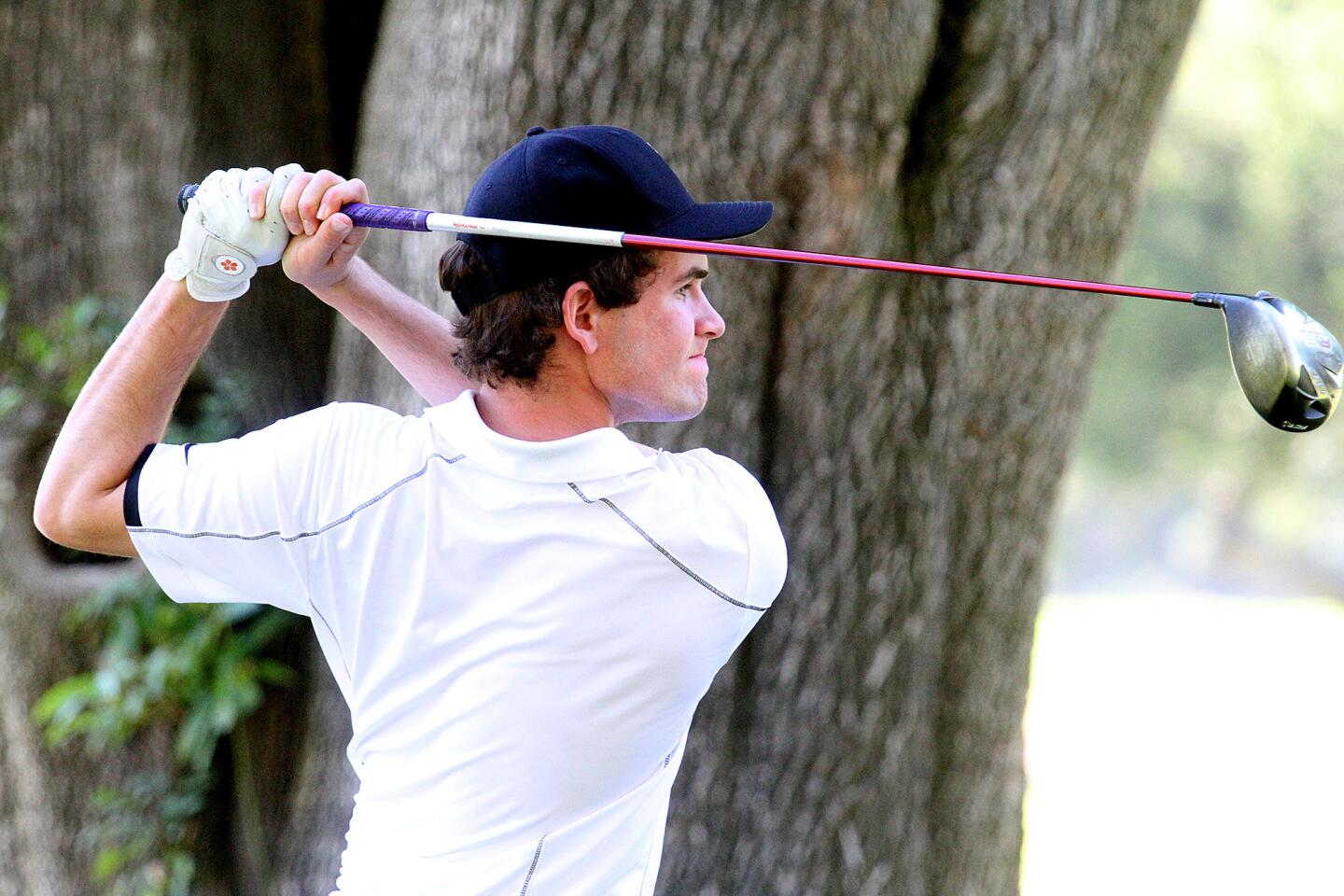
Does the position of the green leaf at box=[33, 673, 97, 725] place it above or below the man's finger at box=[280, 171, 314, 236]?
below

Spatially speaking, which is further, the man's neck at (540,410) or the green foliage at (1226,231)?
the green foliage at (1226,231)

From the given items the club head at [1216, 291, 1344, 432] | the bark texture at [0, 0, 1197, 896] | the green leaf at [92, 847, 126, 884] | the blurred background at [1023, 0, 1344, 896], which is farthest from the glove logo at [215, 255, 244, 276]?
the blurred background at [1023, 0, 1344, 896]

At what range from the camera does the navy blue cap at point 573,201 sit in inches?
80.0

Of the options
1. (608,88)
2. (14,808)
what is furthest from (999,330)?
(14,808)

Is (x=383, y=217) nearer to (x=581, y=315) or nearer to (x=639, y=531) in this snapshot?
(x=581, y=315)

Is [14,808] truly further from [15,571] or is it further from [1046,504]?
[1046,504]

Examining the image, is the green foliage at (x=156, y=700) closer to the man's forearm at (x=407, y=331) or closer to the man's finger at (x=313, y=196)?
the man's forearm at (x=407, y=331)

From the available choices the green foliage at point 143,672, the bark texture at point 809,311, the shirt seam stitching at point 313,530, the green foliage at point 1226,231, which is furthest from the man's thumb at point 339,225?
the green foliage at point 1226,231

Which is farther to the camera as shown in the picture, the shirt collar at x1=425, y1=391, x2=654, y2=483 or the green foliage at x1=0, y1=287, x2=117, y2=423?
the green foliage at x1=0, y1=287, x2=117, y2=423

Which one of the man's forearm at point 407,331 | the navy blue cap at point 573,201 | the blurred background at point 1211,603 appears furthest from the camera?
the blurred background at point 1211,603

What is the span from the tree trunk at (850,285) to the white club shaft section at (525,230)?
116 cm

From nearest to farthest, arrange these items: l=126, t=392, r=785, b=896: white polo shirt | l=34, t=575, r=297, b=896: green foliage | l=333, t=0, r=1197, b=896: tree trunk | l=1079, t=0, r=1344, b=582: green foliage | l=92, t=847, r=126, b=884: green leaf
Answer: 1. l=126, t=392, r=785, b=896: white polo shirt
2. l=333, t=0, r=1197, b=896: tree trunk
3. l=34, t=575, r=297, b=896: green foliage
4. l=92, t=847, r=126, b=884: green leaf
5. l=1079, t=0, r=1344, b=582: green foliage

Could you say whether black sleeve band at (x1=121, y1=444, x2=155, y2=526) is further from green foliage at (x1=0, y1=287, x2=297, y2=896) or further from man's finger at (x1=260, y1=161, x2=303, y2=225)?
green foliage at (x1=0, y1=287, x2=297, y2=896)

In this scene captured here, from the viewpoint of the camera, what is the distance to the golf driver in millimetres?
1926
